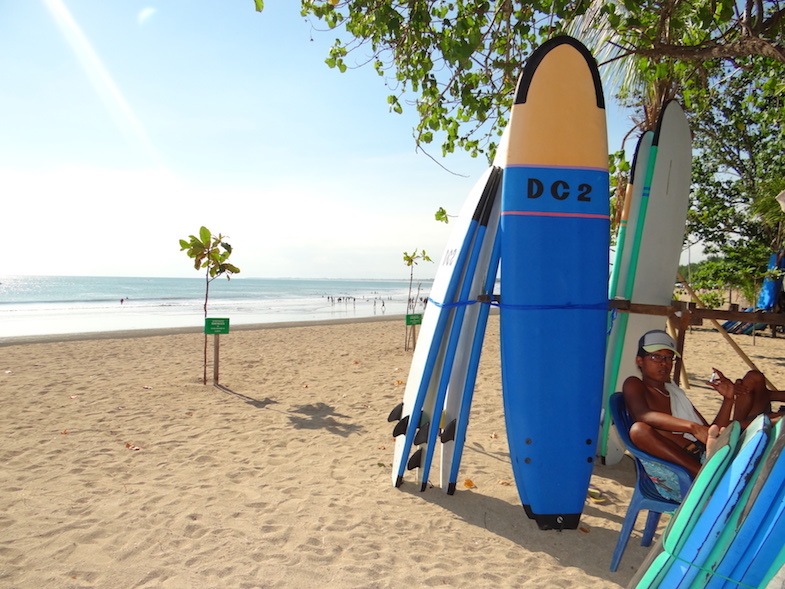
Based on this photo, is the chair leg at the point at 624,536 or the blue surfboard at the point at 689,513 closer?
the blue surfboard at the point at 689,513

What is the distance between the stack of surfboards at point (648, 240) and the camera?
4.95 meters

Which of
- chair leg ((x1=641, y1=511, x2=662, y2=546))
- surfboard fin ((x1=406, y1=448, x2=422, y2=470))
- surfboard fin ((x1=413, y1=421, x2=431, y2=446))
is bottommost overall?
chair leg ((x1=641, y1=511, x2=662, y2=546))

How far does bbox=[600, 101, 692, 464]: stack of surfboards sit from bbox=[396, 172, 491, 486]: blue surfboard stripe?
183 centimetres

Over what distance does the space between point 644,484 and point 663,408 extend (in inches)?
18.3

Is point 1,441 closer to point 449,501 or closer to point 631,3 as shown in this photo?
point 449,501

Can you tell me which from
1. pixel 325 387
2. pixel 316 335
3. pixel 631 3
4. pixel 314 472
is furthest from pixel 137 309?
pixel 631 3

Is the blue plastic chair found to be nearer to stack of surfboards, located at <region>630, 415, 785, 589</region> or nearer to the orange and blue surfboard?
the orange and blue surfboard

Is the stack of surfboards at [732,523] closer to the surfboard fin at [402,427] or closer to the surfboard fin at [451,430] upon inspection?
the surfboard fin at [451,430]

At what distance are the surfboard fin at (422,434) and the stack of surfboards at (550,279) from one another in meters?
0.21

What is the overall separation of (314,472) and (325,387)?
Answer: 155 inches

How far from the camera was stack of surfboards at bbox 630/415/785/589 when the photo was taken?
1604mm

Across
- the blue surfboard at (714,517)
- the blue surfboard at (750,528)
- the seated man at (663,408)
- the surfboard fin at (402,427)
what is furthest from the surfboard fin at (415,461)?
the blue surfboard at (750,528)

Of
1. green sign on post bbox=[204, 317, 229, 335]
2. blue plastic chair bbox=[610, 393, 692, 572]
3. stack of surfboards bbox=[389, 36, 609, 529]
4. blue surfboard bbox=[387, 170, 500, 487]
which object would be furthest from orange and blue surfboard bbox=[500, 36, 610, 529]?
green sign on post bbox=[204, 317, 229, 335]

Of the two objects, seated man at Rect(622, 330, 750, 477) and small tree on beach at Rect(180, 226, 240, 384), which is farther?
small tree on beach at Rect(180, 226, 240, 384)
